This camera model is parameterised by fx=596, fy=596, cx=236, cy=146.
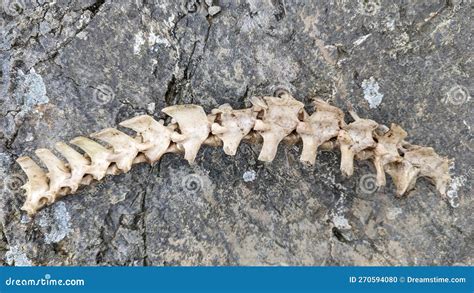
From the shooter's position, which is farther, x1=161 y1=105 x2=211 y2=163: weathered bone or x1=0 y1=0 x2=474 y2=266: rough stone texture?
x1=0 y1=0 x2=474 y2=266: rough stone texture

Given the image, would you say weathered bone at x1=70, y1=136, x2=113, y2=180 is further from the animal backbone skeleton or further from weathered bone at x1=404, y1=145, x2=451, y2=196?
weathered bone at x1=404, y1=145, x2=451, y2=196

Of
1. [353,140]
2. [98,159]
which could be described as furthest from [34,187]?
[353,140]

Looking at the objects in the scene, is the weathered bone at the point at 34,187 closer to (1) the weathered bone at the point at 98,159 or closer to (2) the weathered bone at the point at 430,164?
(1) the weathered bone at the point at 98,159

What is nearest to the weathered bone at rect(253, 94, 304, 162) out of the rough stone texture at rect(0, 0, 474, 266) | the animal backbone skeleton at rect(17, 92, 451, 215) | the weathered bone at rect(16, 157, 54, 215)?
the animal backbone skeleton at rect(17, 92, 451, 215)

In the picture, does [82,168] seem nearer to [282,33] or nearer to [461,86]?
[282,33]

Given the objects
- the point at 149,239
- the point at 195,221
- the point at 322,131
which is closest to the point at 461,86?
the point at 322,131
